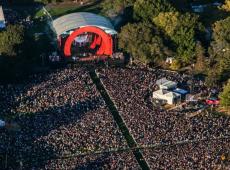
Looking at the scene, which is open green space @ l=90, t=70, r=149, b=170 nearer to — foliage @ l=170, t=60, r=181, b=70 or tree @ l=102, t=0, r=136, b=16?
foliage @ l=170, t=60, r=181, b=70

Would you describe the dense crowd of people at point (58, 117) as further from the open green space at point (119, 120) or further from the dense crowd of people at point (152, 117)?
the dense crowd of people at point (152, 117)

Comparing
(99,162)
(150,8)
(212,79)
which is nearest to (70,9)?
(150,8)

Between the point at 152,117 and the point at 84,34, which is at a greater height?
the point at 84,34

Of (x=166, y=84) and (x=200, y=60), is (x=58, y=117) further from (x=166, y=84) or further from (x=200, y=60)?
(x=200, y=60)

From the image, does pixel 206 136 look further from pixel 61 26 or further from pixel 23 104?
pixel 61 26

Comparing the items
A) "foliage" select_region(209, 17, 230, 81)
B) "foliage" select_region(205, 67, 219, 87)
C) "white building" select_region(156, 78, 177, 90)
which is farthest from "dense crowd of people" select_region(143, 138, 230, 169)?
"foliage" select_region(209, 17, 230, 81)

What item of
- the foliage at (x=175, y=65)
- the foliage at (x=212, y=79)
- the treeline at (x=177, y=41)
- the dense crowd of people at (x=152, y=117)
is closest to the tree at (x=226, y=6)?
the treeline at (x=177, y=41)
